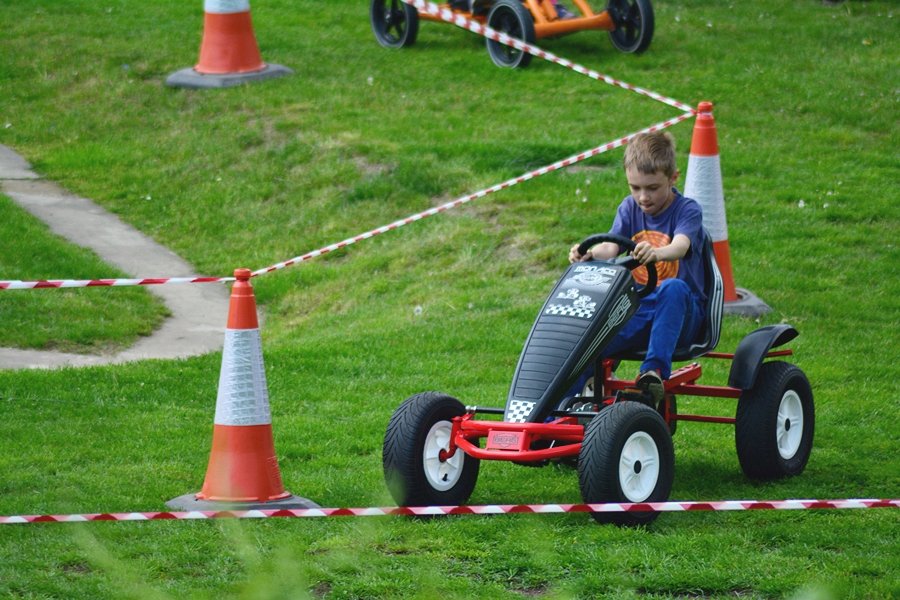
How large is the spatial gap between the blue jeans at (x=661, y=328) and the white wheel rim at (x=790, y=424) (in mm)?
494

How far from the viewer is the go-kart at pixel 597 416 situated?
5.20m

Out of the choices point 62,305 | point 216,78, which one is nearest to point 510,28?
point 216,78

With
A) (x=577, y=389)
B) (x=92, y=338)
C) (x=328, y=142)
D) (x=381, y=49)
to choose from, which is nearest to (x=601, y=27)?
(x=381, y=49)

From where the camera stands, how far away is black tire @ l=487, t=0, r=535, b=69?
13.6 m

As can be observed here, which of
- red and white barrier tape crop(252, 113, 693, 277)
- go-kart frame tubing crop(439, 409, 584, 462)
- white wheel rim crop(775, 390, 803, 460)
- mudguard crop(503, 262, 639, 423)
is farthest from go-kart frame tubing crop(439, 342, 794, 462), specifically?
red and white barrier tape crop(252, 113, 693, 277)

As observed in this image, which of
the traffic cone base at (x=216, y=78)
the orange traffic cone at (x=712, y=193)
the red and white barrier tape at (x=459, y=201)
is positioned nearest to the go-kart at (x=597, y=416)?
the red and white barrier tape at (x=459, y=201)

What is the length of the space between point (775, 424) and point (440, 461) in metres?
1.42

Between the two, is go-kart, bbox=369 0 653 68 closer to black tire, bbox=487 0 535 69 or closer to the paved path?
black tire, bbox=487 0 535 69

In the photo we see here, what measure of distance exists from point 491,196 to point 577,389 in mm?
5128

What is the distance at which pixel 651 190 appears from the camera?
5977 mm

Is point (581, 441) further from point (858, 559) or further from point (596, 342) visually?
point (858, 559)

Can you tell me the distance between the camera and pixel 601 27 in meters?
14.2

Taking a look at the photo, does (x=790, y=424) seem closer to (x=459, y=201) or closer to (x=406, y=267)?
(x=459, y=201)

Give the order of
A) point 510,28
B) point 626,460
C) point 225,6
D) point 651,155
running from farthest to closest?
point 510,28 → point 225,6 → point 651,155 → point 626,460
